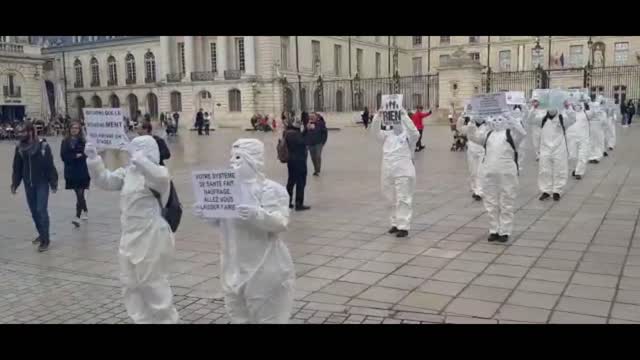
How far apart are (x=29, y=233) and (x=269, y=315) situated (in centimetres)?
678

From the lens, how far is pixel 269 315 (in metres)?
4.04

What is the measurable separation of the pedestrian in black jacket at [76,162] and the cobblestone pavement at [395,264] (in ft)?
1.71

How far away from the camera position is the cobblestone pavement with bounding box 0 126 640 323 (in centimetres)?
539

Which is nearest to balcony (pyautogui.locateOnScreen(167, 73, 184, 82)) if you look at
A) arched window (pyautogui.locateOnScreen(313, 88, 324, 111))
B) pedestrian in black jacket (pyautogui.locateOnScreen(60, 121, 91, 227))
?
arched window (pyautogui.locateOnScreen(313, 88, 324, 111))

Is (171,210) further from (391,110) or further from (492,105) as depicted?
(492,105)

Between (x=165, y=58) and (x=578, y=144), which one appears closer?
(x=578, y=144)

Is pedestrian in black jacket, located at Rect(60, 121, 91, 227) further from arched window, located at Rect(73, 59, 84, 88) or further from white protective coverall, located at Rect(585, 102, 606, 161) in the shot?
arched window, located at Rect(73, 59, 84, 88)

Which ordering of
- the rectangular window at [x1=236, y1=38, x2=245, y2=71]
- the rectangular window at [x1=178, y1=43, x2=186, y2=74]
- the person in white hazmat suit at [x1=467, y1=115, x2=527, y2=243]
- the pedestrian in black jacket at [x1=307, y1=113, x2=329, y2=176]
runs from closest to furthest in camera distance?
1. the person in white hazmat suit at [x1=467, y1=115, x2=527, y2=243]
2. the pedestrian in black jacket at [x1=307, y1=113, x2=329, y2=176]
3. the rectangular window at [x1=236, y1=38, x2=245, y2=71]
4. the rectangular window at [x1=178, y1=43, x2=186, y2=74]

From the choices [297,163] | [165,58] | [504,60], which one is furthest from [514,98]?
[504,60]

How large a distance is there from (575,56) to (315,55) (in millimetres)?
27588

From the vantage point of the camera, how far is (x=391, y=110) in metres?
8.66
